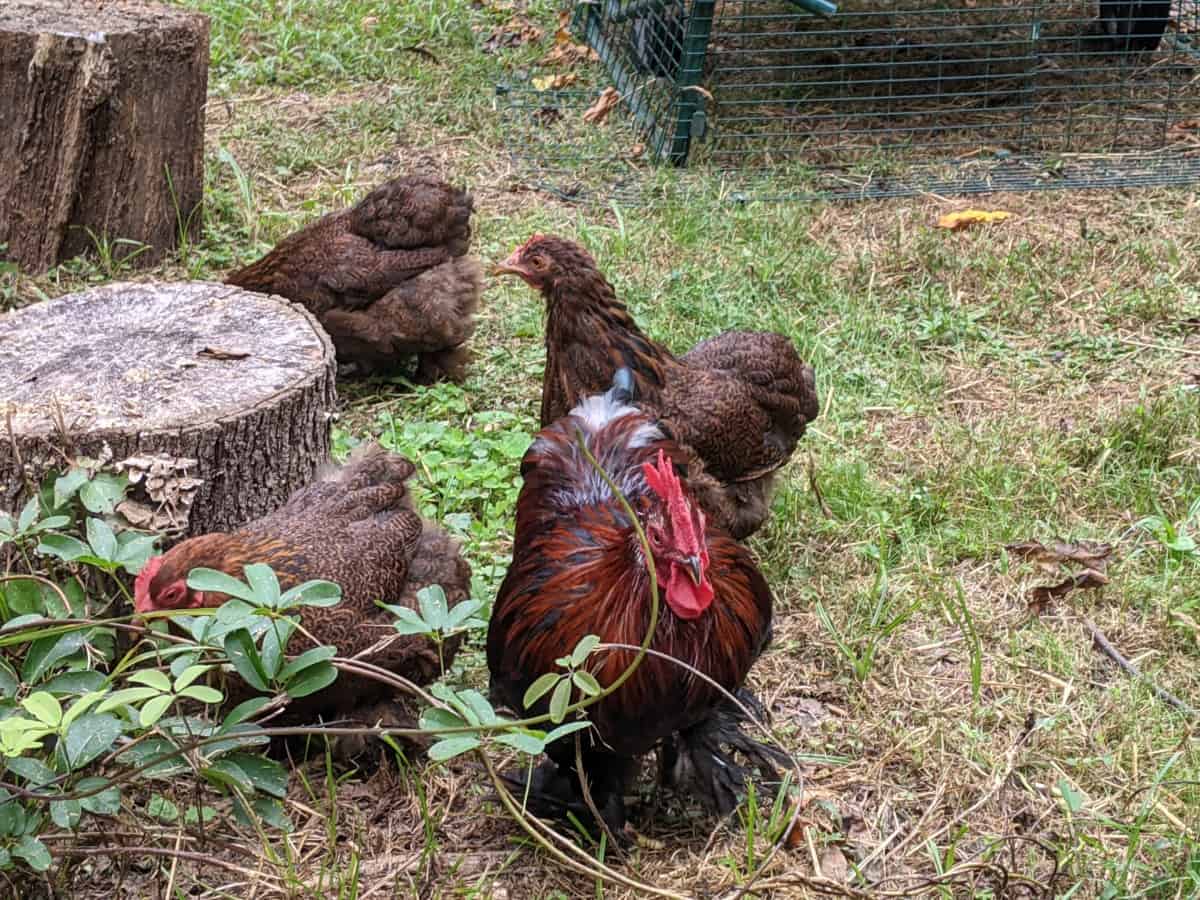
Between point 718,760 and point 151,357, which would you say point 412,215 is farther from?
point 718,760

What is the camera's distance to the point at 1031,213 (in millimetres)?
6699

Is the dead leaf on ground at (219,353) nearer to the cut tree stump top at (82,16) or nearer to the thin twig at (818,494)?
the thin twig at (818,494)

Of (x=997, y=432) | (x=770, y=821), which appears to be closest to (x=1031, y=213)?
(x=997, y=432)

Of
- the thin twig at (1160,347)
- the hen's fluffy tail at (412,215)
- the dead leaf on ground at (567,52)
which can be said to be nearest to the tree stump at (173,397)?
the hen's fluffy tail at (412,215)

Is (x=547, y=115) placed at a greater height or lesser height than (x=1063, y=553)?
greater

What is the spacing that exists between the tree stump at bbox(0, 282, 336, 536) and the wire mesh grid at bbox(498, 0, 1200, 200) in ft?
10.5

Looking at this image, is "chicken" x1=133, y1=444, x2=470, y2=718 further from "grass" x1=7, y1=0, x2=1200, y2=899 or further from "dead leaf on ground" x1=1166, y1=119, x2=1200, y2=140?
"dead leaf on ground" x1=1166, y1=119, x2=1200, y2=140

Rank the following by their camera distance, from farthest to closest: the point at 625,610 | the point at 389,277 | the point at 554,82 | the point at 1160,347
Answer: the point at 554,82, the point at 1160,347, the point at 389,277, the point at 625,610

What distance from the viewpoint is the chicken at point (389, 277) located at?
539cm

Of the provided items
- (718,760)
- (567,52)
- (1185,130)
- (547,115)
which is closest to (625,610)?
(718,760)

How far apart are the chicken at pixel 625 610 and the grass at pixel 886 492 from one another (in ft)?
0.70

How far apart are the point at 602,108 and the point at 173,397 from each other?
4.79m

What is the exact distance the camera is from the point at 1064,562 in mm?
4215

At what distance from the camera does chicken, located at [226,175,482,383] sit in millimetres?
5387
